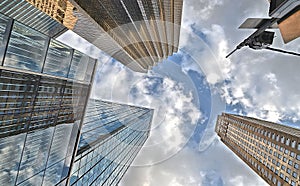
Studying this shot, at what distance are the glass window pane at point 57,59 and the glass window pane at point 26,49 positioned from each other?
0.84 meters

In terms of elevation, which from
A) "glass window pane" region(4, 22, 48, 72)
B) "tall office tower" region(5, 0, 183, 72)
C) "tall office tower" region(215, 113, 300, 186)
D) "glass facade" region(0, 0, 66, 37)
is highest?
"tall office tower" region(5, 0, 183, 72)

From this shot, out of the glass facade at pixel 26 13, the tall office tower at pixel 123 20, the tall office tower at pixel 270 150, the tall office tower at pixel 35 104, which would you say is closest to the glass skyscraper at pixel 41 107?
the tall office tower at pixel 35 104

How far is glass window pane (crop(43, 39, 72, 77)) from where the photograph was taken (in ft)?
52.7

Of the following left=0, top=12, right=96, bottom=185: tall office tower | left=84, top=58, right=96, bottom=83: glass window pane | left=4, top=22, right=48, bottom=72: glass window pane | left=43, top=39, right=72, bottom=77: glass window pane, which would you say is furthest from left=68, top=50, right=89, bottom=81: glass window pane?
left=4, top=22, right=48, bottom=72: glass window pane

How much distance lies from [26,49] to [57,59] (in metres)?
3.73

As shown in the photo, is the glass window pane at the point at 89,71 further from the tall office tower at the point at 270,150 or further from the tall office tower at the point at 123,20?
the tall office tower at the point at 123,20

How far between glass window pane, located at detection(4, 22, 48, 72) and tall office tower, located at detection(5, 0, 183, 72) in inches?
2676

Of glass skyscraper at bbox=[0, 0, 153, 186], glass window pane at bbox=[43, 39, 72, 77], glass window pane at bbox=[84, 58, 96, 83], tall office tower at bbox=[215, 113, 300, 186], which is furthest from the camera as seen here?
tall office tower at bbox=[215, 113, 300, 186]

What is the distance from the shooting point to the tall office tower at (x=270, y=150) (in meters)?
59.8

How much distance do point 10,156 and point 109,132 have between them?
2600 centimetres

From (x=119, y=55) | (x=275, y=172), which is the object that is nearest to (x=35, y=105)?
(x=275, y=172)

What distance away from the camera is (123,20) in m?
131

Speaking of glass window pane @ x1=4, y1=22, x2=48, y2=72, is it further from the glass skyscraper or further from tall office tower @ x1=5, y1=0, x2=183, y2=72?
tall office tower @ x1=5, y1=0, x2=183, y2=72

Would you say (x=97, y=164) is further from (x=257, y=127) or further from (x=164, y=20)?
(x=164, y=20)
